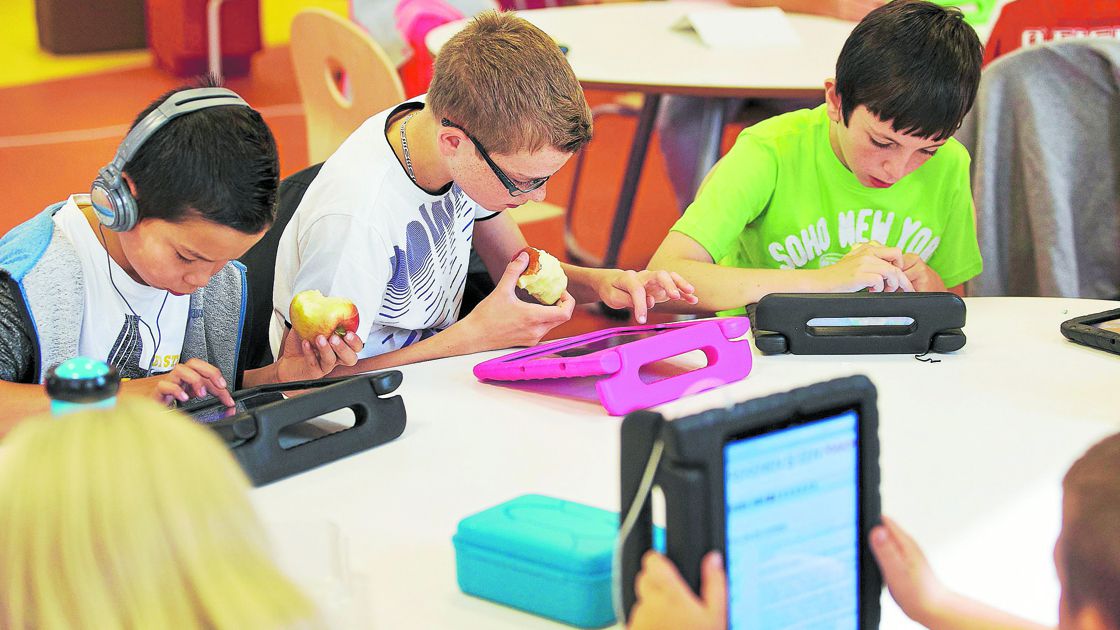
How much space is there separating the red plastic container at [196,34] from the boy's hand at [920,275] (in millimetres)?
5378

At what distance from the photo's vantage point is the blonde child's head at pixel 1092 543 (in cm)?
78

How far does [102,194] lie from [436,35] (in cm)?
190

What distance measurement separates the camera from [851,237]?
214 centimetres

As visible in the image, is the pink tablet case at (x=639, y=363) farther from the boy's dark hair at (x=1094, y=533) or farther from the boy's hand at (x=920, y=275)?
the boy's dark hair at (x=1094, y=533)

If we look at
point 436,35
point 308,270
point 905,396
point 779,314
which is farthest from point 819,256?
point 436,35

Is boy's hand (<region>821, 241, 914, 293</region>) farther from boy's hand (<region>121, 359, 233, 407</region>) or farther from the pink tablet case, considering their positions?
boy's hand (<region>121, 359, 233, 407</region>)

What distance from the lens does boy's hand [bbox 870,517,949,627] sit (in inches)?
35.6

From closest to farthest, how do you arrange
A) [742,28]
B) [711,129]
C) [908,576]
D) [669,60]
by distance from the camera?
[908,576] < [669,60] < [742,28] < [711,129]

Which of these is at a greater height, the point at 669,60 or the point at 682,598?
the point at 669,60

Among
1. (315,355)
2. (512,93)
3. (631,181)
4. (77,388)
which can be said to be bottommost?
(631,181)

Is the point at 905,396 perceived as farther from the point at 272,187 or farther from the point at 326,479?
the point at 272,187

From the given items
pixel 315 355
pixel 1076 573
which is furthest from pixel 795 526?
pixel 315 355

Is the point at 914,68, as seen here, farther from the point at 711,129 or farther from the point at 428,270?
the point at 711,129

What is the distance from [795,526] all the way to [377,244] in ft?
3.56
